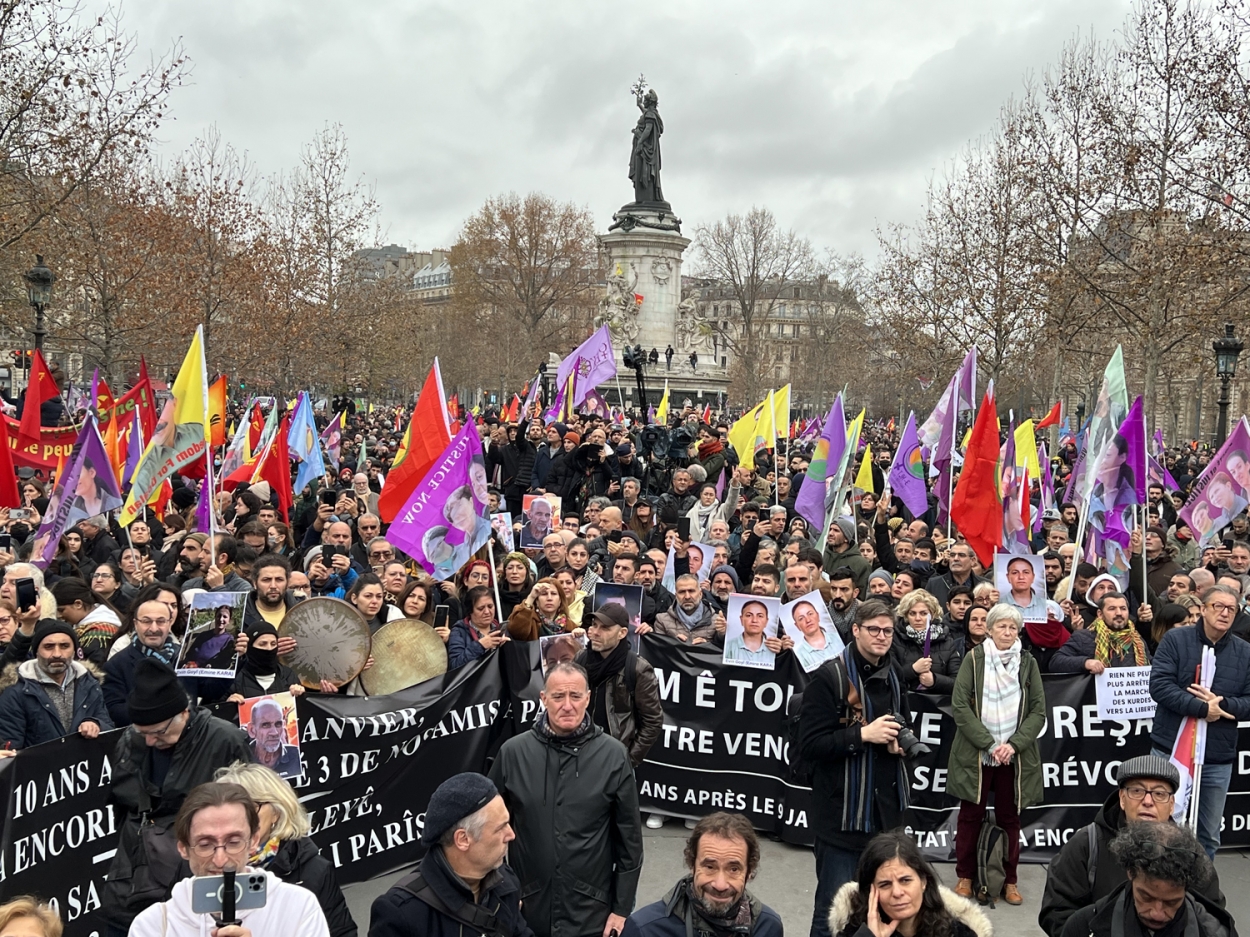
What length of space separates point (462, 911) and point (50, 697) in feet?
9.89

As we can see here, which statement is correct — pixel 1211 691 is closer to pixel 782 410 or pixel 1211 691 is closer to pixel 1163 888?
pixel 1163 888

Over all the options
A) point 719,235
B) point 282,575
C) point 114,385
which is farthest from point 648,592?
point 719,235

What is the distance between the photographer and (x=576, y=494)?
561 inches

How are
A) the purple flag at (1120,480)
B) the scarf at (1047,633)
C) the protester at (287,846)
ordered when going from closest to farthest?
the protester at (287,846) → the scarf at (1047,633) → the purple flag at (1120,480)

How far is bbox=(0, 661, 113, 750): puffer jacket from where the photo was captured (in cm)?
519

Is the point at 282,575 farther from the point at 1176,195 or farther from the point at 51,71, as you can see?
the point at 1176,195

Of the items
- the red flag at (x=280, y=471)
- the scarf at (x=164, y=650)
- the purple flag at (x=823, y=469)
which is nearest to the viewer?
the scarf at (x=164, y=650)

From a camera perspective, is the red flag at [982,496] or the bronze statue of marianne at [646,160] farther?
the bronze statue of marianne at [646,160]

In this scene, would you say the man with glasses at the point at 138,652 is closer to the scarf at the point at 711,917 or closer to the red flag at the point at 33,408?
the scarf at the point at 711,917

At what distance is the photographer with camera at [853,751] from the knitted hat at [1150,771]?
0.98m

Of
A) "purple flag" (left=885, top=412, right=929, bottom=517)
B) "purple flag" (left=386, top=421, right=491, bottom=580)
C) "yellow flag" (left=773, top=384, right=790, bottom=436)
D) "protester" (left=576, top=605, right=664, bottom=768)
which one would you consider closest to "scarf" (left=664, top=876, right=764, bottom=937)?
"protester" (left=576, top=605, right=664, bottom=768)

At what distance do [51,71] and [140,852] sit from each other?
656 inches

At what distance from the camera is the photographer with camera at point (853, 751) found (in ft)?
16.1

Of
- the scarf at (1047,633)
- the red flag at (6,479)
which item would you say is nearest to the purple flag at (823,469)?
the scarf at (1047,633)
